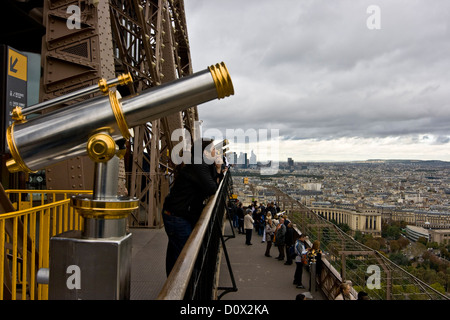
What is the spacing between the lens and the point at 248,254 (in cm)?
1266

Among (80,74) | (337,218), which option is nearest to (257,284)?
(80,74)

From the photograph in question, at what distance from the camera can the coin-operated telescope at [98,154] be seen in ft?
4.09

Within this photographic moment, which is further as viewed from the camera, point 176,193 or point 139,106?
point 176,193

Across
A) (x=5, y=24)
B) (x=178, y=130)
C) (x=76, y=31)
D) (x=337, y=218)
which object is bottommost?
(x=337, y=218)

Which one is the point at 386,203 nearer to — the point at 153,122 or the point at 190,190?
the point at 153,122

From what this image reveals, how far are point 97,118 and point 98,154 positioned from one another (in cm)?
15

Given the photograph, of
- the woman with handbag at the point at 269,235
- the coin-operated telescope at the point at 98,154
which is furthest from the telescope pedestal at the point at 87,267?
the woman with handbag at the point at 269,235

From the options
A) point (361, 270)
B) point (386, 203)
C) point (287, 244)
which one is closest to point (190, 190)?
point (361, 270)

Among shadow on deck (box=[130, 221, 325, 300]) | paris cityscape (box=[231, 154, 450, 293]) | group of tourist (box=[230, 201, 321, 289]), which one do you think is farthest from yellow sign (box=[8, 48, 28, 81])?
paris cityscape (box=[231, 154, 450, 293])

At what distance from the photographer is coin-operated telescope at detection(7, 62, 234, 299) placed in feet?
4.09

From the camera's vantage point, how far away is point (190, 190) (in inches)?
147

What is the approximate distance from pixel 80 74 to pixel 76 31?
636 millimetres
